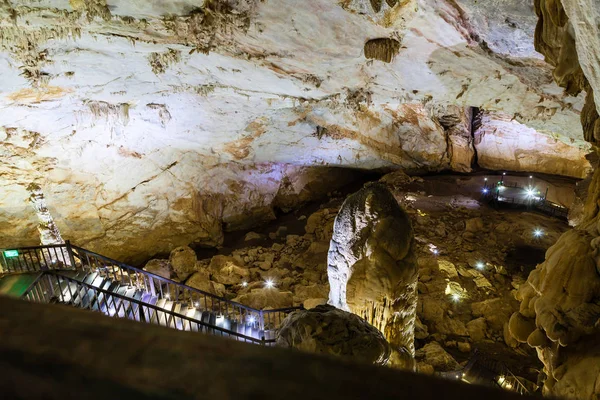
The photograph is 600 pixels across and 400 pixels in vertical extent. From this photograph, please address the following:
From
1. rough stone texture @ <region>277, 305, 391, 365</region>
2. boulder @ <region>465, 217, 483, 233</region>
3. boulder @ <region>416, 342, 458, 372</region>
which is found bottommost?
boulder @ <region>416, 342, 458, 372</region>

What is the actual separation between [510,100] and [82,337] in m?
10.1

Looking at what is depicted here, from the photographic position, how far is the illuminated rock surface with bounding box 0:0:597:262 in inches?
228

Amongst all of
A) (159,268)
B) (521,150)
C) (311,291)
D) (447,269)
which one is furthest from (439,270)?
(521,150)

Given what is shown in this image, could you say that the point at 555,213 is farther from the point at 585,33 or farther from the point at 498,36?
the point at 585,33

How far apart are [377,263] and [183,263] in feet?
31.2

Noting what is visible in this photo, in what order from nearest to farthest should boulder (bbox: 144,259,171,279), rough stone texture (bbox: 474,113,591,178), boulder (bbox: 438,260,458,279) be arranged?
boulder (bbox: 438,260,458,279)
boulder (bbox: 144,259,171,279)
rough stone texture (bbox: 474,113,591,178)

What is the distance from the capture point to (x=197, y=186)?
16.3 m

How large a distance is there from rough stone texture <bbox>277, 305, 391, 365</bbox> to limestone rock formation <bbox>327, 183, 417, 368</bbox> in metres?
2.18

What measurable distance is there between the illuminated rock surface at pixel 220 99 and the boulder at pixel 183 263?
6.98ft

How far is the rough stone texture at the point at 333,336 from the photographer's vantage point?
4586 mm

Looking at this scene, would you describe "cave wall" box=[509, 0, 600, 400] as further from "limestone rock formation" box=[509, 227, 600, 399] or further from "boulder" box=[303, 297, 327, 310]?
"boulder" box=[303, 297, 327, 310]

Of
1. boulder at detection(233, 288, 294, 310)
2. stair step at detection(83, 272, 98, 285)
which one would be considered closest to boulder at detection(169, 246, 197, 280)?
boulder at detection(233, 288, 294, 310)

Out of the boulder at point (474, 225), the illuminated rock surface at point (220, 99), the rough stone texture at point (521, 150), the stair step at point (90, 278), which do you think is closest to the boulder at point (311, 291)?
the stair step at point (90, 278)

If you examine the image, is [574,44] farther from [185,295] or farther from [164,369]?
[185,295]
